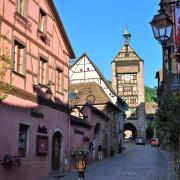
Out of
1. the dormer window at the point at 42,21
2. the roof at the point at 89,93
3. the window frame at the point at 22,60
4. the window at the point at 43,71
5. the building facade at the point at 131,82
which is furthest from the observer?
the building facade at the point at 131,82

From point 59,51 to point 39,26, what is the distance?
9.20 ft

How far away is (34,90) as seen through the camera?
19.7 meters

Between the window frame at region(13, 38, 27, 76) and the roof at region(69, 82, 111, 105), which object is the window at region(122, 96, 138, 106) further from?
the window frame at region(13, 38, 27, 76)

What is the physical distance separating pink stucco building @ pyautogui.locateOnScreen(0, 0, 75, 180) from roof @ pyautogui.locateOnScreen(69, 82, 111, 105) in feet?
50.9

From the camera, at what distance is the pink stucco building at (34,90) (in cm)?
1730

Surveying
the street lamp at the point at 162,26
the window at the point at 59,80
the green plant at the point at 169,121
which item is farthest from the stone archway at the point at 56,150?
the street lamp at the point at 162,26

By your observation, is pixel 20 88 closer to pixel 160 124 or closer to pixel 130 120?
pixel 160 124

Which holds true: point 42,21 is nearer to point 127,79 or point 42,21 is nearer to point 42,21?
point 42,21

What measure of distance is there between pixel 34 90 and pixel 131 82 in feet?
173

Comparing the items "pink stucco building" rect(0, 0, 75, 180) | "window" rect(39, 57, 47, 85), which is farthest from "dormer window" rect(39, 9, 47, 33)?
"window" rect(39, 57, 47, 85)

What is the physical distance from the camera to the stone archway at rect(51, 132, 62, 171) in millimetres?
22250

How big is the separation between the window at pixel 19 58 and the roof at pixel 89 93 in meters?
20.6

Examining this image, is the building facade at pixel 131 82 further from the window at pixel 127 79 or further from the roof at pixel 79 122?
the roof at pixel 79 122

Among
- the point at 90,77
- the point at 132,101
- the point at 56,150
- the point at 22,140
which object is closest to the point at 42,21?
the point at 22,140
